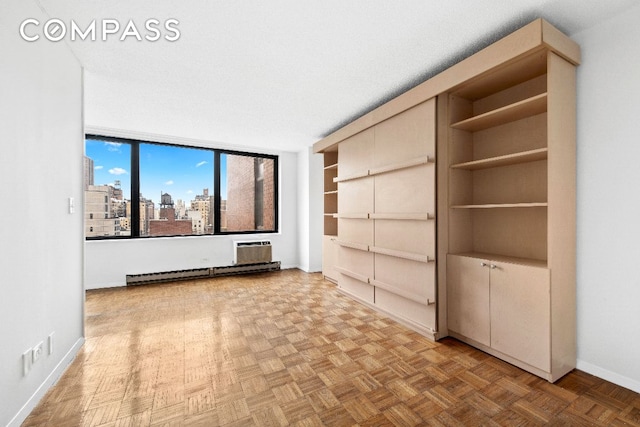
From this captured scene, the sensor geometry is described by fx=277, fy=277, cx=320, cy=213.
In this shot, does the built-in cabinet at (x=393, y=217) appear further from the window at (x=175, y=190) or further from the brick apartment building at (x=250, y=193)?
the window at (x=175, y=190)

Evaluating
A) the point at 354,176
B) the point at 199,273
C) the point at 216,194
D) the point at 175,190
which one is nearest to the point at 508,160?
the point at 354,176

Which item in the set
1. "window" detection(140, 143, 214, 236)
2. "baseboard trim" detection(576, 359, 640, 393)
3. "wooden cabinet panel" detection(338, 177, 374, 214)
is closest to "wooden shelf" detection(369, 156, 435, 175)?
"wooden cabinet panel" detection(338, 177, 374, 214)

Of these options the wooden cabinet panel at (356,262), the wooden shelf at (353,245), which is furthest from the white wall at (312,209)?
the wooden shelf at (353,245)

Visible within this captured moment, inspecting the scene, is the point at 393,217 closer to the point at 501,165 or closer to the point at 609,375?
the point at 501,165

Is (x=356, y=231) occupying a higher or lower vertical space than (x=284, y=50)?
lower

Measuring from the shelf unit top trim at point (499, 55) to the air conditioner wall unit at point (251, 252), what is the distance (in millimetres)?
3582

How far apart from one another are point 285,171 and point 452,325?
4.39 metres

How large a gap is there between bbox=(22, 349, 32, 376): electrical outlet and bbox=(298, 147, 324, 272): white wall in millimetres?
4248

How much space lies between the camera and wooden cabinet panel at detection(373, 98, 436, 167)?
106 inches

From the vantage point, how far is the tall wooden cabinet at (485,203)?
6.56 ft

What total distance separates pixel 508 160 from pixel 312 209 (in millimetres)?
3789

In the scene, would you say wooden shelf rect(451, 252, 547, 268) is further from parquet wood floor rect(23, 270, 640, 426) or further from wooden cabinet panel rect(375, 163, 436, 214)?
parquet wood floor rect(23, 270, 640, 426)

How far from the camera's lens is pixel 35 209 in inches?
69.9

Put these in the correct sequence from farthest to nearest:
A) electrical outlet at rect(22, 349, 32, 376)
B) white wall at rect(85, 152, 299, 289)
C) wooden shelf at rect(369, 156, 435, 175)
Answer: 1. white wall at rect(85, 152, 299, 289)
2. wooden shelf at rect(369, 156, 435, 175)
3. electrical outlet at rect(22, 349, 32, 376)
